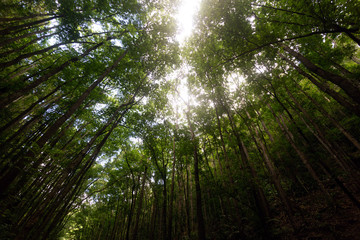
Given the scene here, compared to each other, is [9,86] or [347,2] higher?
[9,86]

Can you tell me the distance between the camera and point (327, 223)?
19.5ft

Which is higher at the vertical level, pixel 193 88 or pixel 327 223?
pixel 193 88

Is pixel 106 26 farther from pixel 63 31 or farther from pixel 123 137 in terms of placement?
pixel 123 137

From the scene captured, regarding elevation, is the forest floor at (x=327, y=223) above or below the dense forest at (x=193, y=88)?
below

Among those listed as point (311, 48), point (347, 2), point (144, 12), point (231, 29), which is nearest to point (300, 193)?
point (311, 48)

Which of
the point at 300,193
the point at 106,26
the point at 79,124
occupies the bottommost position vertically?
the point at 300,193

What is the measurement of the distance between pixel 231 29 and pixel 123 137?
40.5ft

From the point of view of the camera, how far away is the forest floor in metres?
5.12

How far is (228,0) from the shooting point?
4.74 meters

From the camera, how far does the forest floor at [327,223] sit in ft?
16.8

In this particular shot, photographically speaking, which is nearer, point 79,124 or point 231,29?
point 231,29

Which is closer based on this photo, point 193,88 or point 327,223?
point 327,223

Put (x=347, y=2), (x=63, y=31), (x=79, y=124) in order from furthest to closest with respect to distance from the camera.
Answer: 1. (x=79, y=124)
2. (x=63, y=31)
3. (x=347, y=2)

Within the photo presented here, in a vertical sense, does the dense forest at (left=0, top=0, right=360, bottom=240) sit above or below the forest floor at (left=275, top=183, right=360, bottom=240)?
above
